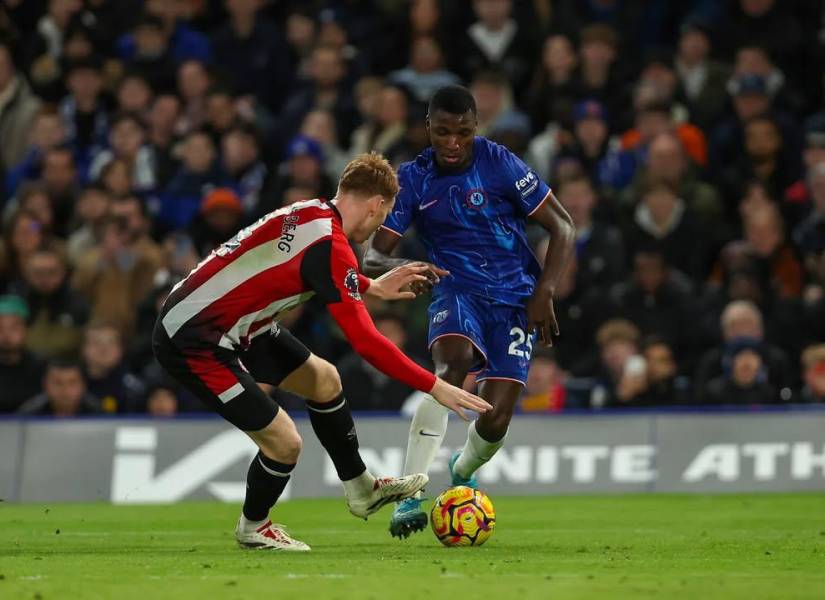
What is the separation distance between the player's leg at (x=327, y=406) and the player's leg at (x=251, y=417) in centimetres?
25

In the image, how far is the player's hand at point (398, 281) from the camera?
8.87m

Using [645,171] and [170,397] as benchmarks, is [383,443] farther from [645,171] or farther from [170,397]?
[645,171]

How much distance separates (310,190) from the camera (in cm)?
1628

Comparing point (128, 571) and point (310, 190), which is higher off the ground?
point (310, 190)

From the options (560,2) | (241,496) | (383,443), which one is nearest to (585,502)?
(383,443)

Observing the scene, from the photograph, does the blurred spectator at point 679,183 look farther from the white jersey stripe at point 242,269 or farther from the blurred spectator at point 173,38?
the white jersey stripe at point 242,269

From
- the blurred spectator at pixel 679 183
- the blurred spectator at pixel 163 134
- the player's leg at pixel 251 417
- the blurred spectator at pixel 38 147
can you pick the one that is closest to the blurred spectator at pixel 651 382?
the blurred spectator at pixel 679 183

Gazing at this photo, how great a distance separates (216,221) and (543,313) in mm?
7378

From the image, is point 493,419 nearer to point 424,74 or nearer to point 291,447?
point 291,447

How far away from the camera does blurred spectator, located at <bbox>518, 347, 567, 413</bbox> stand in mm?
14688

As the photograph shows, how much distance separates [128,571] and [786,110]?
1101 cm

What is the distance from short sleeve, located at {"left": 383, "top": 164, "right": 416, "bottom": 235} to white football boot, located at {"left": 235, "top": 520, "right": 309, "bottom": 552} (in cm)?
189

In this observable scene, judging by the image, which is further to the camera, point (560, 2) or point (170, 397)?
point (560, 2)

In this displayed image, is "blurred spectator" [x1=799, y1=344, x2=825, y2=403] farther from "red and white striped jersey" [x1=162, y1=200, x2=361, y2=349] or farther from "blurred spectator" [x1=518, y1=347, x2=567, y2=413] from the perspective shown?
"red and white striped jersey" [x1=162, y1=200, x2=361, y2=349]
